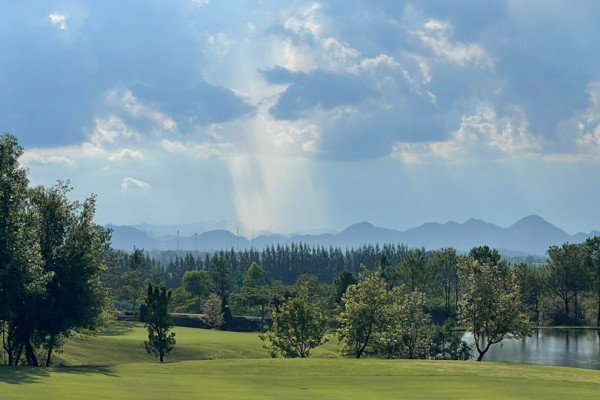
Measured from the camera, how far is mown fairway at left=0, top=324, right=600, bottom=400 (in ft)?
108

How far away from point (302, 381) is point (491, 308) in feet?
113

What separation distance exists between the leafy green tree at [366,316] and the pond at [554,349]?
12853 mm

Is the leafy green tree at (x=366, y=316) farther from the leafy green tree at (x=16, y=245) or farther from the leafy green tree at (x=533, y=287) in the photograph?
the leafy green tree at (x=533, y=287)

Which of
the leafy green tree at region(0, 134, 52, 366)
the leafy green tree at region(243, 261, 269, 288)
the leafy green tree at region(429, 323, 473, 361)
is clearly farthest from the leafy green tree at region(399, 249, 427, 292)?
the leafy green tree at region(0, 134, 52, 366)

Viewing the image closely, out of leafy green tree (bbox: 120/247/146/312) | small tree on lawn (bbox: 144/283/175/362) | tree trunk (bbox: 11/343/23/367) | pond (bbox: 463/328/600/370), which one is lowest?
pond (bbox: 463/328/600/370)

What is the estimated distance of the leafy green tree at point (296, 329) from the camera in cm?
7244

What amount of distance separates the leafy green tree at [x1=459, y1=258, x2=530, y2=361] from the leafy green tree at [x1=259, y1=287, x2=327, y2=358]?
51.4ft

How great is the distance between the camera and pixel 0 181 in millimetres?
47656

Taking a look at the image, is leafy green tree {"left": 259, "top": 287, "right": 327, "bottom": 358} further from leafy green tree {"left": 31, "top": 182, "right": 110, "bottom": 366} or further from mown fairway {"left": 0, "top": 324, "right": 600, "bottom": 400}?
leafy green tree {"left": 31, "top": 182, "right": 110, "bottom": 366}

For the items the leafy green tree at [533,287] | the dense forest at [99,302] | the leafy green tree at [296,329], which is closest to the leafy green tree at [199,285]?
the leafy green tree at [533,287]

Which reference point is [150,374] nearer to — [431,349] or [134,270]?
[431,349]

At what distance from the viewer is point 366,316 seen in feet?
230

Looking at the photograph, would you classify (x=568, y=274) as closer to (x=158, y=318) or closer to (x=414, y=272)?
(x=414, y=272)

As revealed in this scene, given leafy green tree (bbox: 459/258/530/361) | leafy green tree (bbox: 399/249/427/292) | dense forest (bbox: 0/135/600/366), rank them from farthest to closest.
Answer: leafy green tree (bbox: 399/249/427/292)
leafy green tree (bbox: 459/258/530/361)
dense forest (bbox: 0/135/600/366)
